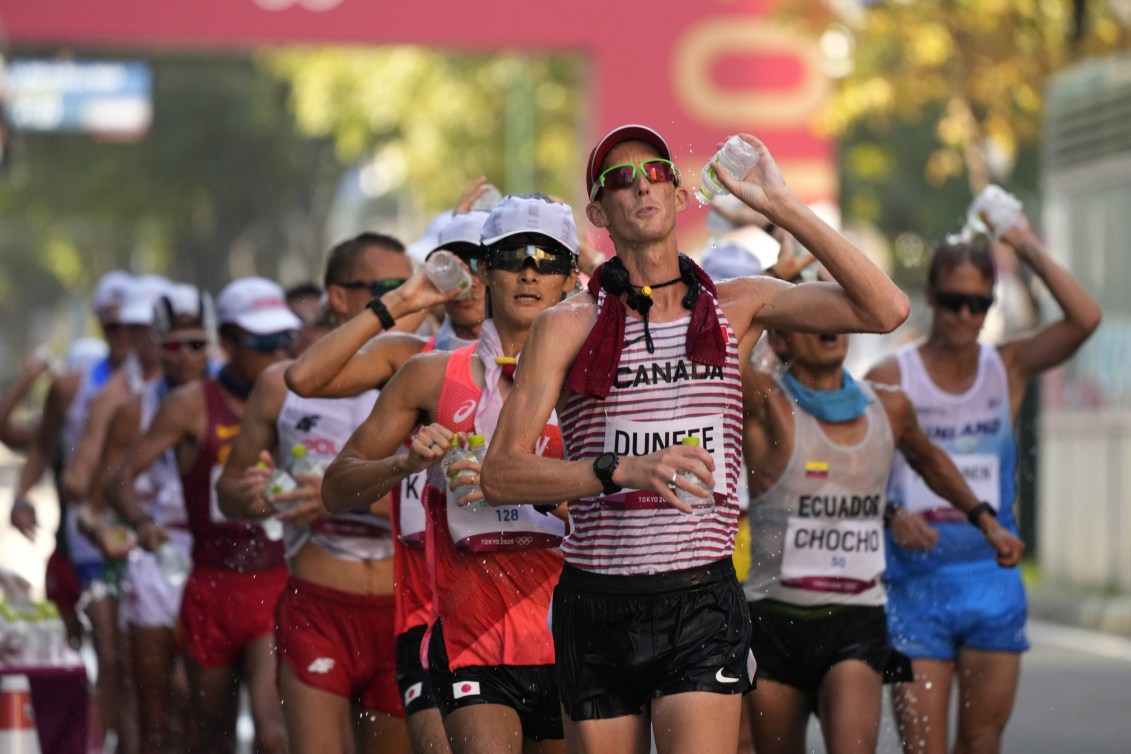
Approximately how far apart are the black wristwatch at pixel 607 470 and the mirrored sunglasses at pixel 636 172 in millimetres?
748

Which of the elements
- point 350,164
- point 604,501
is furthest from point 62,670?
point 350,164

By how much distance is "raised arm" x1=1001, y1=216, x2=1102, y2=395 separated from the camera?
9.58 meters

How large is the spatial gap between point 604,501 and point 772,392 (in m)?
2.25

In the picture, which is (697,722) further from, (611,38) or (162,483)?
(611,38)

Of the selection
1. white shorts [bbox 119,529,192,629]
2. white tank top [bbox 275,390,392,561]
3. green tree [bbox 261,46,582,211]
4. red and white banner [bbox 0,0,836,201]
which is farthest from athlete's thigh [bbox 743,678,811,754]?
green tree [bbox 261,46,582,211]

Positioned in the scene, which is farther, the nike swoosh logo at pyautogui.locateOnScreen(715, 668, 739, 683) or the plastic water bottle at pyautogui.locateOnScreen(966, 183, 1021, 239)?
the plastic water bottle at pyautogui.locateOnScreen(966, 183, 1021, 239)

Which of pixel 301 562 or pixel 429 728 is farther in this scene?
pixel 301 562

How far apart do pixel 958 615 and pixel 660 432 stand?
3376 millimetres

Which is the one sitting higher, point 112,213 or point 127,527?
point 112,213

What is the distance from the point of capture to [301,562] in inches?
340

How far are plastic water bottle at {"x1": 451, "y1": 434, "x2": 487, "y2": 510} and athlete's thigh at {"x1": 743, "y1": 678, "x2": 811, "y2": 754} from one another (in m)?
1.59

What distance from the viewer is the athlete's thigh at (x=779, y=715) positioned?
814cm

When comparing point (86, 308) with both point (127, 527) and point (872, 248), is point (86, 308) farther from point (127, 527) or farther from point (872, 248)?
point (127, 527)

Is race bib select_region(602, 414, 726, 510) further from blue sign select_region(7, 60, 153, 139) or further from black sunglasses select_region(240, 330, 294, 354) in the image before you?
blue sign select_region(7, 60, 153, 139)
